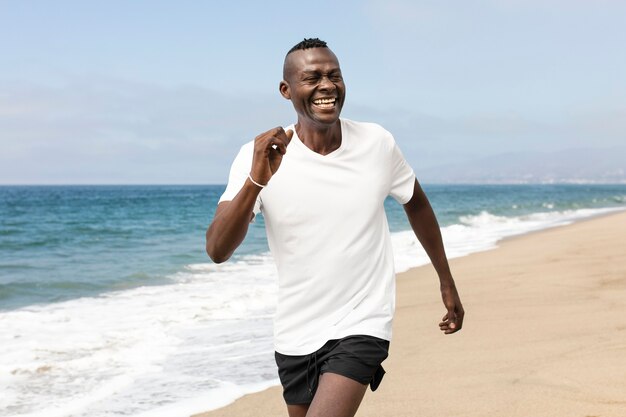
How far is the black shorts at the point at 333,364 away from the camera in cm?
266

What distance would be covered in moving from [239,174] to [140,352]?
5.26m

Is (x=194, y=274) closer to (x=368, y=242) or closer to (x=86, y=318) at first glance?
(x=86, y=318)

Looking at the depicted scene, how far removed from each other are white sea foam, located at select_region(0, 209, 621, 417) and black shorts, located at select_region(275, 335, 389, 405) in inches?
106

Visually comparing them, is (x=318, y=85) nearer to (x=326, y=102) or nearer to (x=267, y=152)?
(x=326, y=102)

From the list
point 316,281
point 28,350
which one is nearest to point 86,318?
point 28,350

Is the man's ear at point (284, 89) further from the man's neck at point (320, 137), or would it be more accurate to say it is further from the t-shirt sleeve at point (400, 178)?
the t-shirt sleeve at point (400, 178)

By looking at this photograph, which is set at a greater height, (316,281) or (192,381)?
(316,281)

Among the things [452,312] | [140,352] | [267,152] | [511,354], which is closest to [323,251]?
[267,152]

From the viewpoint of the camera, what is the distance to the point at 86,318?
9.94m

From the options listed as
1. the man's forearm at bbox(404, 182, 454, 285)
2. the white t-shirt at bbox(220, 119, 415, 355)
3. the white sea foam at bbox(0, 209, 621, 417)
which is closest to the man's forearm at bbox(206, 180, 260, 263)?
the white t-shirt at bbox(220, 119, 415, 355)

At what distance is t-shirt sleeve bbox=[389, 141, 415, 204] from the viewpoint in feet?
9.86

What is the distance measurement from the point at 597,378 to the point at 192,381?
3.15 metres

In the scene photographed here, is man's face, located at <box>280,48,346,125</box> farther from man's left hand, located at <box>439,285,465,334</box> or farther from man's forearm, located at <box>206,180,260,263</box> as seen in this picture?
man's left hand, located at <box>439,285,465,334</box>

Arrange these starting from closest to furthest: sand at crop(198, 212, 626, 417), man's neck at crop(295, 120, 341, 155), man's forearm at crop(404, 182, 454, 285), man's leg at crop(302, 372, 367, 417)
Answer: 1. man's leg at crop(302, 372, 367, 417)
2. man's neck at crop(295, 120, 341, 155)
3. man's forearm at crop(404, 182, 454, 285)
4. sand at crop(198, 212, 626, 417)
